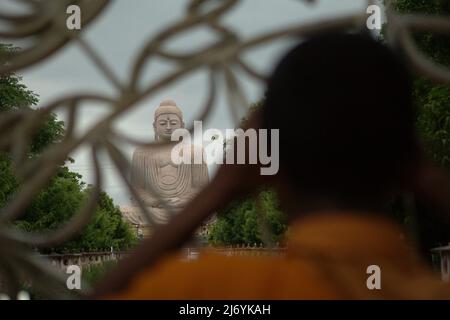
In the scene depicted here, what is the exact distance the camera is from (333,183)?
47cm

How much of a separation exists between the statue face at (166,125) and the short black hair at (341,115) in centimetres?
167

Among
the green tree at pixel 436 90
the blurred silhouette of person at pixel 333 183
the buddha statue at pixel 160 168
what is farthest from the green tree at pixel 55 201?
the blurred silhouette of person at pixel 333 183

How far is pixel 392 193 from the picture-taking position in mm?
499

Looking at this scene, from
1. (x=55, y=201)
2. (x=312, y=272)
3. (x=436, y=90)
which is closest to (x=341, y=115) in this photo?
(x=312, y=272)

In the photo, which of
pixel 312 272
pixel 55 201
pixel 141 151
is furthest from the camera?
pixel 55 201

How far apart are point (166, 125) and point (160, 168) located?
144 millimetres

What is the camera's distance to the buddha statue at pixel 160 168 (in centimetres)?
202

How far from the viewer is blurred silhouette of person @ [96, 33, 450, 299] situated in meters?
0.43

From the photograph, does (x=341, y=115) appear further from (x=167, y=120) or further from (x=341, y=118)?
(x=167, y=120)

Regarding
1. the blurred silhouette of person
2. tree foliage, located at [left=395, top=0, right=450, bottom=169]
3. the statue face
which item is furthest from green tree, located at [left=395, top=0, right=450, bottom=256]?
the blurred silhouette of person

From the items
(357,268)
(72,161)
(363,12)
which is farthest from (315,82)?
(72,161)

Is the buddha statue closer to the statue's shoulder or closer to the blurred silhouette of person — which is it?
the statue's shoulder

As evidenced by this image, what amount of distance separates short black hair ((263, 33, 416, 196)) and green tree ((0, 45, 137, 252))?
80.8 inches
